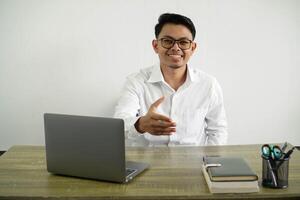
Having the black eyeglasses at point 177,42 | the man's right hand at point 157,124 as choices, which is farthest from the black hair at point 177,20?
the man's right hand at point 157,124

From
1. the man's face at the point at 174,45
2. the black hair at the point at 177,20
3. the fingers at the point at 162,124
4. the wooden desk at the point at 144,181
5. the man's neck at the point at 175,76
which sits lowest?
the wooden desk at the point at 144,181

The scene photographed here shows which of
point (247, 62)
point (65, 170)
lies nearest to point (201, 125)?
point (247, 62)

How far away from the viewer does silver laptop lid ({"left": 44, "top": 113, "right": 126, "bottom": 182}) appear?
1254 mm

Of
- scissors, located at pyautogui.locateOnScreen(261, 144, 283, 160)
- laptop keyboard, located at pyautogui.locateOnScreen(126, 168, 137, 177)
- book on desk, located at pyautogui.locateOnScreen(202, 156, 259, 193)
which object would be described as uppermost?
scissors, located at pyautogui.locateOnScreen(261, 144, 283, 160)

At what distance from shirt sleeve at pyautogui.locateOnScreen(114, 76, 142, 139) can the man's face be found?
0.92ft

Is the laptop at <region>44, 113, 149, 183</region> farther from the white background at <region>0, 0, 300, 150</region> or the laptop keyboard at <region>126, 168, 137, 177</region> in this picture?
the white background at <region>0, 0, 300, 150</region>

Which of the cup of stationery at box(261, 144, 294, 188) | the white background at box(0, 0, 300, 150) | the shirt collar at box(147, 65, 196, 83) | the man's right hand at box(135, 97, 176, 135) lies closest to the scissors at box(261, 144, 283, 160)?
the cup of stationery at box(261, 144, 294, 188)

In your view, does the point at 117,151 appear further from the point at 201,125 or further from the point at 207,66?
the point at 207,66

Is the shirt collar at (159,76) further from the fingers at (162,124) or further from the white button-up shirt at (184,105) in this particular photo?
the fingers at (162,124)

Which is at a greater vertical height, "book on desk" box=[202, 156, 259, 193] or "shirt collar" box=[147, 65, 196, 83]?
"shirt collar" box=[147, 65, 196, 83]

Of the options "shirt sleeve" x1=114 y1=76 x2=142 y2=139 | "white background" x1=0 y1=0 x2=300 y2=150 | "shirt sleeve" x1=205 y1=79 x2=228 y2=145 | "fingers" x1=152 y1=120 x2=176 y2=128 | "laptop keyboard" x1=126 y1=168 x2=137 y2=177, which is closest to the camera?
"laptop keyboard" x1=126 y1=168 x2=137 y2=177

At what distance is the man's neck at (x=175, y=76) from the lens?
2242mm

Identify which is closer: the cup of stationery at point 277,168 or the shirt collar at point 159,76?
the cup of stationery at point 277,168

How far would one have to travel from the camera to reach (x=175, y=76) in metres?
2.25
